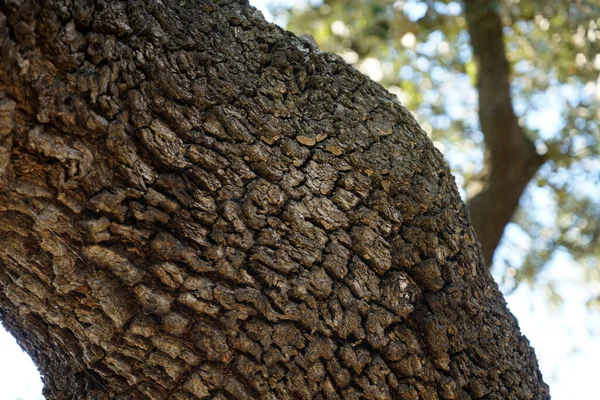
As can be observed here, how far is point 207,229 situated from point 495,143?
3258 millimetres

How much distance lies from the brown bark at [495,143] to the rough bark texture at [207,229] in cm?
255

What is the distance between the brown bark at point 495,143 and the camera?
13.5 ft

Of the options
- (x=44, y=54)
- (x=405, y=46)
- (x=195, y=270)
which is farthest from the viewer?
(x=405, y=46)

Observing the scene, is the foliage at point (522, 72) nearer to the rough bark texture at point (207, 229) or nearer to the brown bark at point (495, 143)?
the brown bark at point (495, 143)

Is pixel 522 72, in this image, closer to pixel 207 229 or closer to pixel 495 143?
pixel 495 143

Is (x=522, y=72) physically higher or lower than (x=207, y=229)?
higher

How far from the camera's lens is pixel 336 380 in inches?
57.8

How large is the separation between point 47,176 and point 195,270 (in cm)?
37

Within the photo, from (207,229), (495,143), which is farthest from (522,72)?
(207,229)

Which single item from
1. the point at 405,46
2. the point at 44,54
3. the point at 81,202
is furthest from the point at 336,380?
the point at 405,46

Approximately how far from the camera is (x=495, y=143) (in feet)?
14.0

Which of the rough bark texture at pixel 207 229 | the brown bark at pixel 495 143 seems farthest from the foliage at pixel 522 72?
the rough bark texture at pixel 207 229

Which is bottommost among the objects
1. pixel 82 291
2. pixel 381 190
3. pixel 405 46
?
pixel 82 291

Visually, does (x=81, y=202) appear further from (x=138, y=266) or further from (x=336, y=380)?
(x=336, y=380)
